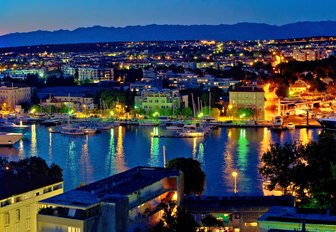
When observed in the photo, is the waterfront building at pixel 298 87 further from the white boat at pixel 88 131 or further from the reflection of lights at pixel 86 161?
the reflection of lights at pixel 86 161

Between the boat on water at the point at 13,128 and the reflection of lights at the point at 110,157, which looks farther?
the boat on water at the point at 13,128

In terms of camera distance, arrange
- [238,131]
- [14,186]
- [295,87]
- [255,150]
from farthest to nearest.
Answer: [295,87], [238,131], [255,150], [14,186]

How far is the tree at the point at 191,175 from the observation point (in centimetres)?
637

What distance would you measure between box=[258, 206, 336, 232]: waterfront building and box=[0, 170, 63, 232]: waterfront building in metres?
1.71

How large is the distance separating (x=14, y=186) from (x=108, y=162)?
459 cm

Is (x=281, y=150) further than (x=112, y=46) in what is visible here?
No

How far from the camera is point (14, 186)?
470 centimetres

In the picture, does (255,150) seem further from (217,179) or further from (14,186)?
(14,186)

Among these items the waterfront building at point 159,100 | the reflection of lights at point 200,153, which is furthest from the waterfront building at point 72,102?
the reflection of lights at point 200,153

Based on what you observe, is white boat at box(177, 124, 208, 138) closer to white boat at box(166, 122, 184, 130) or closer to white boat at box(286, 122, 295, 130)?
white boat at box(166, 122, 184, 130)

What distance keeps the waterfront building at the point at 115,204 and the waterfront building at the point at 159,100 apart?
39.7ft

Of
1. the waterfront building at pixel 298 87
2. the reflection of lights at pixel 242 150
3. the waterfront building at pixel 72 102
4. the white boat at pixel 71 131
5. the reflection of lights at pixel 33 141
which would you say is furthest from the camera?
the waterfront building at pixel 298 87

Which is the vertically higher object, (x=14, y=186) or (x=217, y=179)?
(x=14, y=186)

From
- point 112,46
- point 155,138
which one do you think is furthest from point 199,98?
point 112,46
